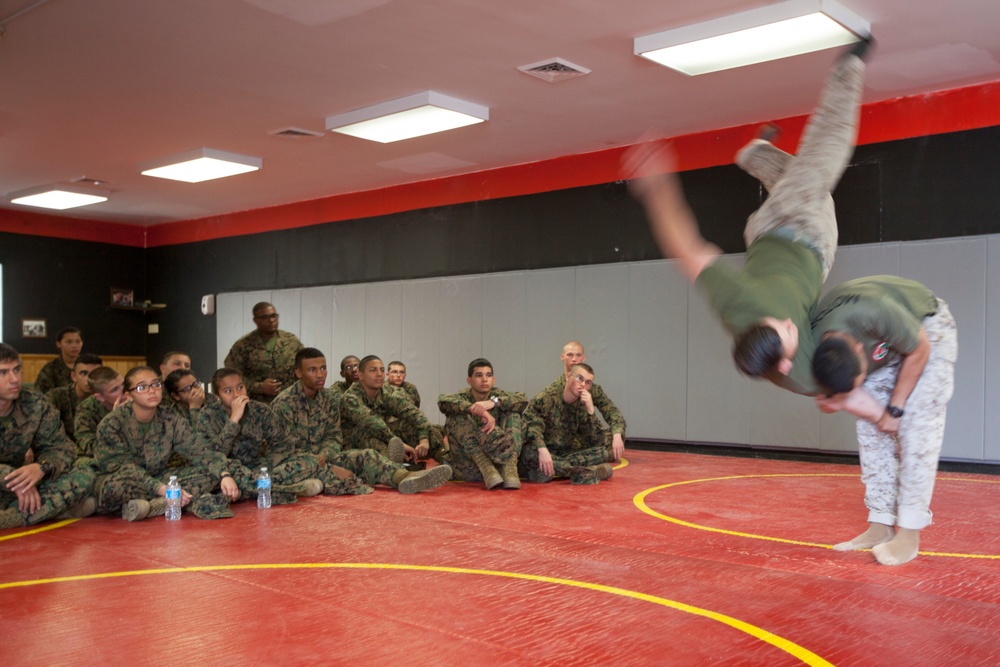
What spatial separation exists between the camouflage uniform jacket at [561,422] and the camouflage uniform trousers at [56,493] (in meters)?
3.03

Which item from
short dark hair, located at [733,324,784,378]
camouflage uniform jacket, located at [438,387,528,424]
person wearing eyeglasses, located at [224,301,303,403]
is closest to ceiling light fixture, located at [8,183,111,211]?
person wearing eyeglasses, located at [224,301,303,403]

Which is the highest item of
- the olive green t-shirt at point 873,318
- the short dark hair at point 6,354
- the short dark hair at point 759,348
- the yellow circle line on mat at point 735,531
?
the olive green t-shirt at point 873,318

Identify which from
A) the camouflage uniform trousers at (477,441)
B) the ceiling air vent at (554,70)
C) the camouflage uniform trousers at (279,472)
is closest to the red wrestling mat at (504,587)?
the camouflage uniform trousers at (279,472)

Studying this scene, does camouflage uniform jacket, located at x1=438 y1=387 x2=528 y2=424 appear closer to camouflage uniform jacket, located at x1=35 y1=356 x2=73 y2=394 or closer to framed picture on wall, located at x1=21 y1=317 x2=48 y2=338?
camouflage uniform jacket, located at x1=35 y1=356 x2=73 y2=394

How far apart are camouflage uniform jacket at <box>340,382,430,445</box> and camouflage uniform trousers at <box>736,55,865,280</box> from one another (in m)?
4.13

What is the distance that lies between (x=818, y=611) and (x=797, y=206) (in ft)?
4.75

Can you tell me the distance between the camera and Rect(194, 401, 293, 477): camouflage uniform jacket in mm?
5473

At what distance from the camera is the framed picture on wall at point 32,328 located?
12719mm

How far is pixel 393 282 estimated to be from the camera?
36.4 feet

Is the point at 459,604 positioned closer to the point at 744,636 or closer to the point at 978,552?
the point at 744,636

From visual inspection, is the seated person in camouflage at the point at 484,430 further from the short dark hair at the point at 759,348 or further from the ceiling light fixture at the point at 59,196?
the ceiling light fixture at the point at 59,196

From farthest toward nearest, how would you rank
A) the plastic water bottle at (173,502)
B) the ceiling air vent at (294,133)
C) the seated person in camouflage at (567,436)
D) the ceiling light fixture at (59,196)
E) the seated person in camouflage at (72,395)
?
the ceiling light fixture at (59,196) < the ceiling air vent at (294,133) < the seated person in camouflage at (72,395) < the seated person in camouflage at (567,436) < the plastic water bottle at (173,502)

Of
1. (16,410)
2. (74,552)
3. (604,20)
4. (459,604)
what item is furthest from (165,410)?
(604,20)

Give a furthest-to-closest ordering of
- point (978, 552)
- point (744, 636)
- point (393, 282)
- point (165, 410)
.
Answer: point (393, 282) < point (165, 410) < point (978, 552) < point (744, 636)
